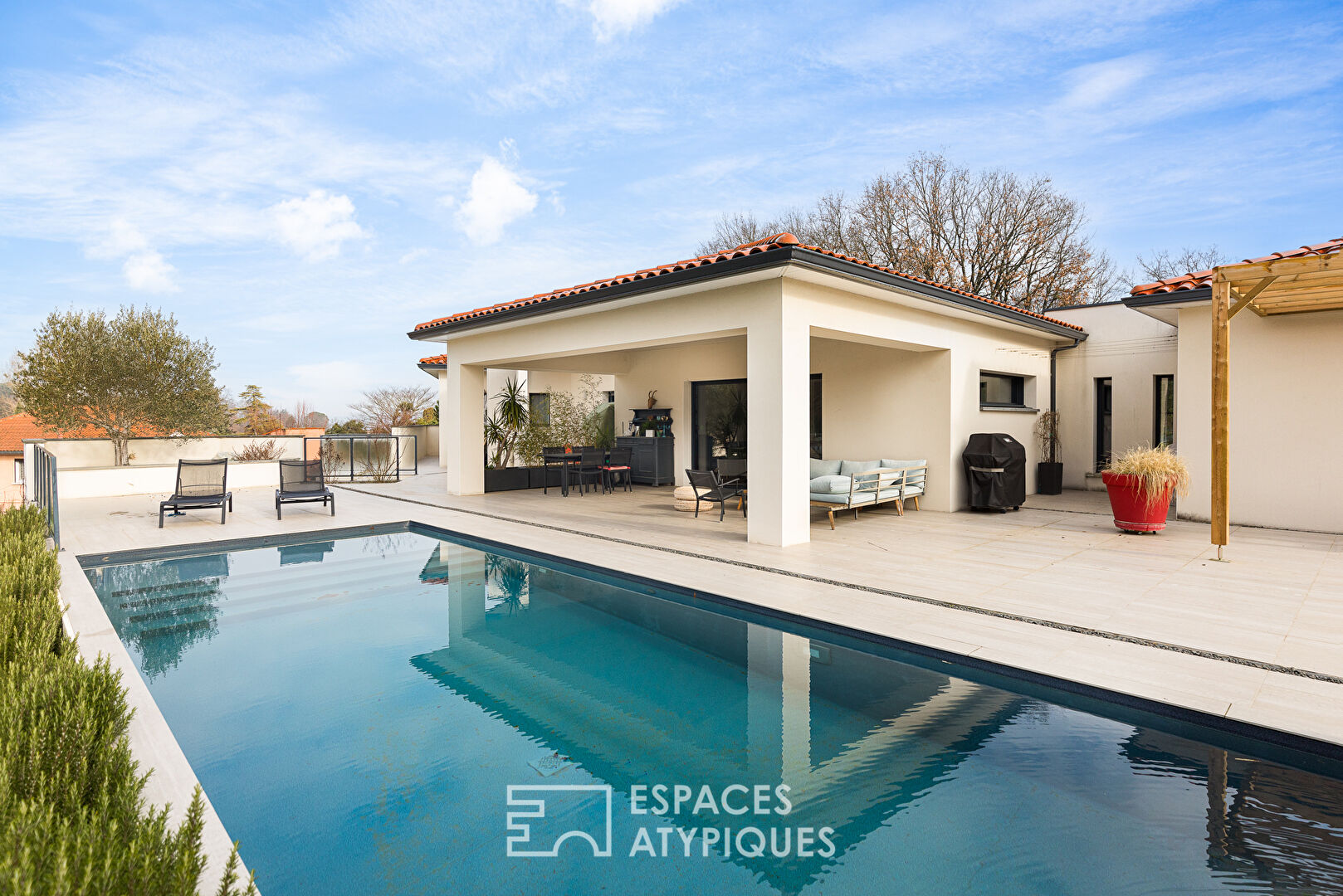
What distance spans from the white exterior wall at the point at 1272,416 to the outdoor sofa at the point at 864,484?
330cm

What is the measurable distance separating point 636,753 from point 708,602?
2.31 metres

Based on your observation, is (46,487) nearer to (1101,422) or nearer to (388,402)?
(1101,422)

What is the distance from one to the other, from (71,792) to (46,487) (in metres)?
9.53

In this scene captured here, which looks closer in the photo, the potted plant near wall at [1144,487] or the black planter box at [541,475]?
the potted plant near wall at [1144,487]

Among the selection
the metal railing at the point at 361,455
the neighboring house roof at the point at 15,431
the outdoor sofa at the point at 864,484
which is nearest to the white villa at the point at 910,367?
the outdoor sofa at the point at 864,484

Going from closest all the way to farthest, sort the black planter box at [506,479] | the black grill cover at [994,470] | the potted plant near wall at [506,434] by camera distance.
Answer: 1. the black grill cover at [994,470]
2. the black planter box at [506,479]
3. the potted plant near wall at [506,434]

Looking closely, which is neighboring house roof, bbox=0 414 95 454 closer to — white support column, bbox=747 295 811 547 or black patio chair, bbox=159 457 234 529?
black patio chair, bbox=159 457 234 529

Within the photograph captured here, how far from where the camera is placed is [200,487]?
33.1 ft

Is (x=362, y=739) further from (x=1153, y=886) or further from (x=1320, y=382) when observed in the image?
(x=1320, y=382)

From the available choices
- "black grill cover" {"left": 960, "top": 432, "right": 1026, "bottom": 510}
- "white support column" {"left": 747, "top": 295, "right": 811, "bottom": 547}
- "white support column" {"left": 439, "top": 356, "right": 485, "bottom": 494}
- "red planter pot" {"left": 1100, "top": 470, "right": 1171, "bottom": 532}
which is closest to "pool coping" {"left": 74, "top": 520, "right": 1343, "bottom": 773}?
"white support column" {"left": 747, "top": 295, "right": 811, "bottom": 547}

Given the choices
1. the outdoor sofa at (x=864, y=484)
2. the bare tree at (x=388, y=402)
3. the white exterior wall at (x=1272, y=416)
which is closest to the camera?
the white exterior wall at (x=1272, y=416)

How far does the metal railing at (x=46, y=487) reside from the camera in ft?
26.3

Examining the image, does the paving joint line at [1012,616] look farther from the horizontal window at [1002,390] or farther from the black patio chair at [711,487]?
the horizontal window at [1002,390]

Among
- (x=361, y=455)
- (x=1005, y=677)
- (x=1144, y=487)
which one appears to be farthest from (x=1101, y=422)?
(x=361, y=455)
